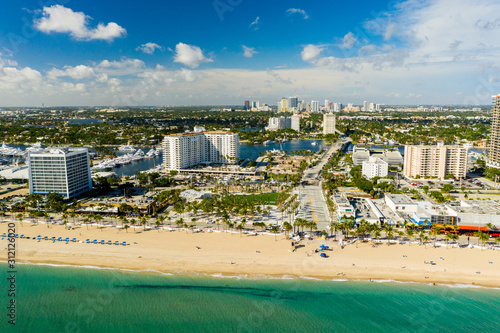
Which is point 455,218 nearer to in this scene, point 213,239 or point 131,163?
point 213,239

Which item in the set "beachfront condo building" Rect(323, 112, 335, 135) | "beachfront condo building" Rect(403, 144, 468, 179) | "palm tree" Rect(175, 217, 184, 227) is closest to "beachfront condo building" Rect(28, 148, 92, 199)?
"palm tree" Rect(175, 217, 184, 227)

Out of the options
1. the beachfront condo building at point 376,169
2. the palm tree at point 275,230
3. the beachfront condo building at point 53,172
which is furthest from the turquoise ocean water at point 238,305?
the beachfront condo building at point 376,169

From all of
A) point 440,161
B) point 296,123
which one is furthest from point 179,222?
point 296,123

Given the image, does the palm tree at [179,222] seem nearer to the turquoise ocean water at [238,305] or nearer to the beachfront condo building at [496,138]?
the turquoise ocean water at [238,305]

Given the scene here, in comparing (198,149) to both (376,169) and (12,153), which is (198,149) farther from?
(12,153)

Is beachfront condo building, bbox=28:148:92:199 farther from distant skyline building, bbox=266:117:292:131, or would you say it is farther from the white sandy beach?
distant skyline building, bbox=266:117:292:131

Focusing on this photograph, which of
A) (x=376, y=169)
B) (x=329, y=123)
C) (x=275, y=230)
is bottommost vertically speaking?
(x=275, y=230)
